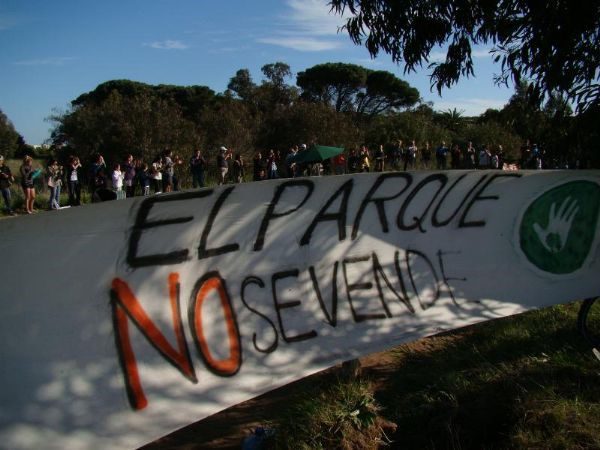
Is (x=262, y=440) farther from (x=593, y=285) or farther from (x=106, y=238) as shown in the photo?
(x=593, y=285)

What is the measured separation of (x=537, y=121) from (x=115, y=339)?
4.41 metres

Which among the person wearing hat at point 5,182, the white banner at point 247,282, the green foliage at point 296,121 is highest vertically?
the green foliage at point 296,121

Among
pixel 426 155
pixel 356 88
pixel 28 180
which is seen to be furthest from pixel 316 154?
pixel 356 88

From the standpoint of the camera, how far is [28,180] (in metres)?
11.9

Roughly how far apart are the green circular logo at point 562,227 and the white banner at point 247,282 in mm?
11

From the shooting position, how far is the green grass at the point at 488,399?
3.58 m

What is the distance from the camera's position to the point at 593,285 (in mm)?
4426

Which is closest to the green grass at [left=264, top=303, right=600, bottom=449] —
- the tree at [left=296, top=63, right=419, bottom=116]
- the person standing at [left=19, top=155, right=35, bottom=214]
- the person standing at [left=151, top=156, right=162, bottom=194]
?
the person standing at [left=19, top=155, right=35, bottom=214]

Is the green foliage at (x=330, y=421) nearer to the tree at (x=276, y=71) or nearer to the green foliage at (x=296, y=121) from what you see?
the green foliage at (x=296, y=121)

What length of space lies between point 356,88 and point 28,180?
4494cm

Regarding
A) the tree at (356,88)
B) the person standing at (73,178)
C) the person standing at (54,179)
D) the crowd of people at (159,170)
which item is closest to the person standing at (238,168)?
Answer: the crowd of people at (159,170)

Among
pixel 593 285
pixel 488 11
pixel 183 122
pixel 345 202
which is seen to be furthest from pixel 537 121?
pixel 183 122

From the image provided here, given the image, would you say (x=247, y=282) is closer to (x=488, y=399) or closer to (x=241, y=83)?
(x=488, y=399)

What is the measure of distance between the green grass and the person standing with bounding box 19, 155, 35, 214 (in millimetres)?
9679
